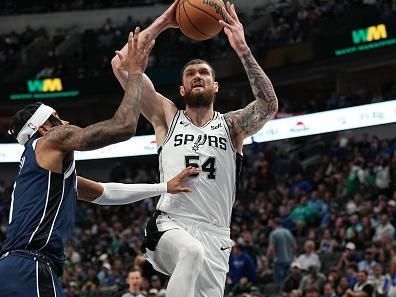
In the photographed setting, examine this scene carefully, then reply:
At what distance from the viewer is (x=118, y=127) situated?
561 cm

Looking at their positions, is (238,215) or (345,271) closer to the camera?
(345,271)

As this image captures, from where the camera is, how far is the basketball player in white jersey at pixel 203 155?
680cm

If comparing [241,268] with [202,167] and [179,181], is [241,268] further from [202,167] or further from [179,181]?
[179,181]

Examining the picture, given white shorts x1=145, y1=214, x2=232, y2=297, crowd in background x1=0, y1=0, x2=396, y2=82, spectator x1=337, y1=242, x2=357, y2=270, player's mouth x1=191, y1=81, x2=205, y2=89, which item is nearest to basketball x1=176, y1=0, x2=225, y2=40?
player's mouth x1=191, y1=81, x2=205, y2=89

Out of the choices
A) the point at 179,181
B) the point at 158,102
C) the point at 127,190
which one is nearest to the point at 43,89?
the point at 158,102

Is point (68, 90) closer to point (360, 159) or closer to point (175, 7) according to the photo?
point (360, 159)

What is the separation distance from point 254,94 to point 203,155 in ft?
2.18

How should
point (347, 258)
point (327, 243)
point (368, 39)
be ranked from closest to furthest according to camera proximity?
point (347, 258) < point (327, 243) < point (368, 39)

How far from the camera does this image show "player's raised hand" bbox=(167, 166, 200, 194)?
6727 mm

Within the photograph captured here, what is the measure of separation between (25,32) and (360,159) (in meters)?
18.4

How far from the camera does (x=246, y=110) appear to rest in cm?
713

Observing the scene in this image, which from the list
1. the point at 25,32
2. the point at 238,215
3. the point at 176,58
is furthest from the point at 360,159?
the point at 25,32

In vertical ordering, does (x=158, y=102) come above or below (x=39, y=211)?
above

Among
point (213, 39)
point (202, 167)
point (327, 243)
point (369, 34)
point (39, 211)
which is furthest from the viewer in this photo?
point (213, 39)
